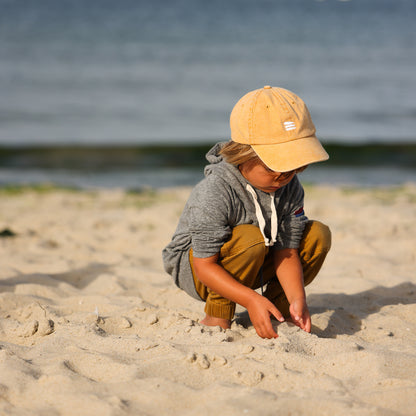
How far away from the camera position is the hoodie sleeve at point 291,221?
2.44m

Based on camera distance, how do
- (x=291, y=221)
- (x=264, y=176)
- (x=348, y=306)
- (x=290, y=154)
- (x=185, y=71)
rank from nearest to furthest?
(x=290, y=154) → (x=264, y=176) → (x=291, y=221) → (x=348, y=306) → (x=185, y=71)

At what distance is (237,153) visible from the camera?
2264 mm

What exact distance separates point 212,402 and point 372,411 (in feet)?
1.55

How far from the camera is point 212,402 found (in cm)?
165

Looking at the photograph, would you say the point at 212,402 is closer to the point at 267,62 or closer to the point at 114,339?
the point at 114,339

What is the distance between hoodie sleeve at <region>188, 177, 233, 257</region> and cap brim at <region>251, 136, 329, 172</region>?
0.84ft

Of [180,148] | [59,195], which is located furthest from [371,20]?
[59,195]

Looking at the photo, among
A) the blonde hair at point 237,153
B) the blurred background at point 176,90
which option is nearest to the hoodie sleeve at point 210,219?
the blonde hair at point 237,153

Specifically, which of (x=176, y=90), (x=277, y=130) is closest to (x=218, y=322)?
(x=277, y=130)

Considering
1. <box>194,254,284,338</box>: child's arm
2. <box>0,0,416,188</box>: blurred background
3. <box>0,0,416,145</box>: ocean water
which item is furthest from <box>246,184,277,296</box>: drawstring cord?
<box>0,0,416,145</box>: ocean water

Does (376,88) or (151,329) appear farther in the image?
(376,88)

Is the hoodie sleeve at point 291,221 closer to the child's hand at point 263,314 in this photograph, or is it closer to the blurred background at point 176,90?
the child's hand at point 263,314

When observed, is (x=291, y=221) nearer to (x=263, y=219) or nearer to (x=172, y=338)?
(x=263, y=219)

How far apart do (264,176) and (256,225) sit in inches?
10.0
